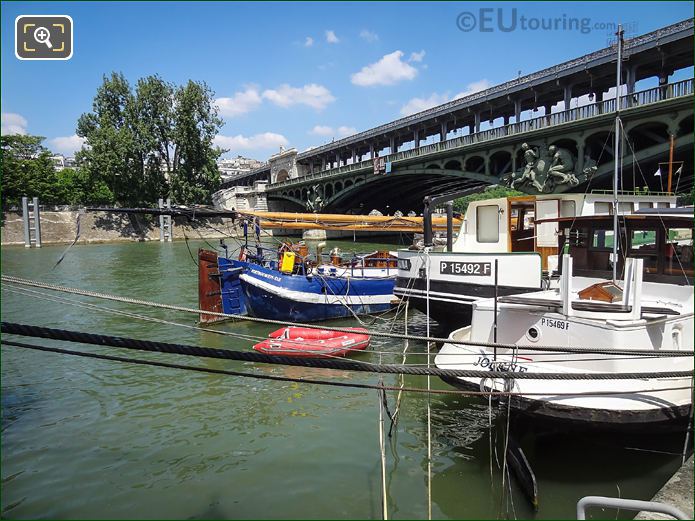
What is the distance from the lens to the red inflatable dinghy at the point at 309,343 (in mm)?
10617

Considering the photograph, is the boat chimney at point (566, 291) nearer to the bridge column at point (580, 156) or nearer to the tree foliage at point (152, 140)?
the bridge column at point (580, 156)

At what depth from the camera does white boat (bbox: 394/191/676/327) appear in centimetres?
1078

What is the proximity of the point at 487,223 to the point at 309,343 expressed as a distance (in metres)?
5.47

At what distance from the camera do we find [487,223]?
1222cm

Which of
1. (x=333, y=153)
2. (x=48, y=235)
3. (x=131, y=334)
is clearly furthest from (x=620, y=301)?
(x=333, y=153)

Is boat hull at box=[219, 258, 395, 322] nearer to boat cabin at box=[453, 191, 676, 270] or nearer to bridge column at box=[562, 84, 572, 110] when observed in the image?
boat cabin at box=[453, 191, 676, 270]

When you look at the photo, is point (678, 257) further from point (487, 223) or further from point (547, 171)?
point (547, 171)

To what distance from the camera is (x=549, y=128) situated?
1209 inches

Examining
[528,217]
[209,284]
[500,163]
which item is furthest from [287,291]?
[500,163]

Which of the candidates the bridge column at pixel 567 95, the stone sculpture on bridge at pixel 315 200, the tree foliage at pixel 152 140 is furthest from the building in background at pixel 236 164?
the bridge column at pixel 567 95

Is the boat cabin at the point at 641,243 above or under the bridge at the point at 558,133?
under

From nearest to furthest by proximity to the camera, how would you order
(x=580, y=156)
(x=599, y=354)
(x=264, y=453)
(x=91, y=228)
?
(x=599, y=354) → (x=264, y=453) → (x=580, y=156) → (x=91, y=228)

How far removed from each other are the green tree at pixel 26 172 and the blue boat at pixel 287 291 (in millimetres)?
49905

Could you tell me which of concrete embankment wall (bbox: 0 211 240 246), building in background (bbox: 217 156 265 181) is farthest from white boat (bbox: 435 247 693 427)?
building in background (bbox: 217 156 265 181)
